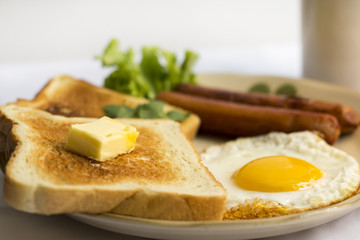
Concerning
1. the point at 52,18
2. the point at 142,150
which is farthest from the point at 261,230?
the point at 52,18

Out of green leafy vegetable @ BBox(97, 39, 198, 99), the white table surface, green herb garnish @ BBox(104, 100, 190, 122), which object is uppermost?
green leafy vegetable @ BBox(97, 39, 198, 99)

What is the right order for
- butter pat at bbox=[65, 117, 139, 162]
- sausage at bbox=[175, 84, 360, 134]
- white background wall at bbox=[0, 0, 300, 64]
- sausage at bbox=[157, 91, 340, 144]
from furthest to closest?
white background wall at bbox=[0, 0, 300, 64] < sausage at bbox=[175, 84, 360, 134] < sausage at bbox=[157, 91, 340, 144] < butter pat at bbox=[65, 117, 139, 162]

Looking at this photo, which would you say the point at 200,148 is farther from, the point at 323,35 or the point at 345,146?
the point at 323,35

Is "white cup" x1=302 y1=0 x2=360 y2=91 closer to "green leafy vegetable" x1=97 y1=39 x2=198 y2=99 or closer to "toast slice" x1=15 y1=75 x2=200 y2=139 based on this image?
"green leafy vegetable" x1=97 y1=39 x2=198 y2=99

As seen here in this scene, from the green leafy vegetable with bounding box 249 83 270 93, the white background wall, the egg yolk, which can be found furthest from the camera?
the white background wall

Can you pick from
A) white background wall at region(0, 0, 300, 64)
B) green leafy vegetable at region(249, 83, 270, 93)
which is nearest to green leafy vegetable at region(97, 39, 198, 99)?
green leafy vegetable at region(249, 83, 270, 93)

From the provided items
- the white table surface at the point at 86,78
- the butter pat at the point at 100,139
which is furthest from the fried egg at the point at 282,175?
the butter pat at the point at 100,139
